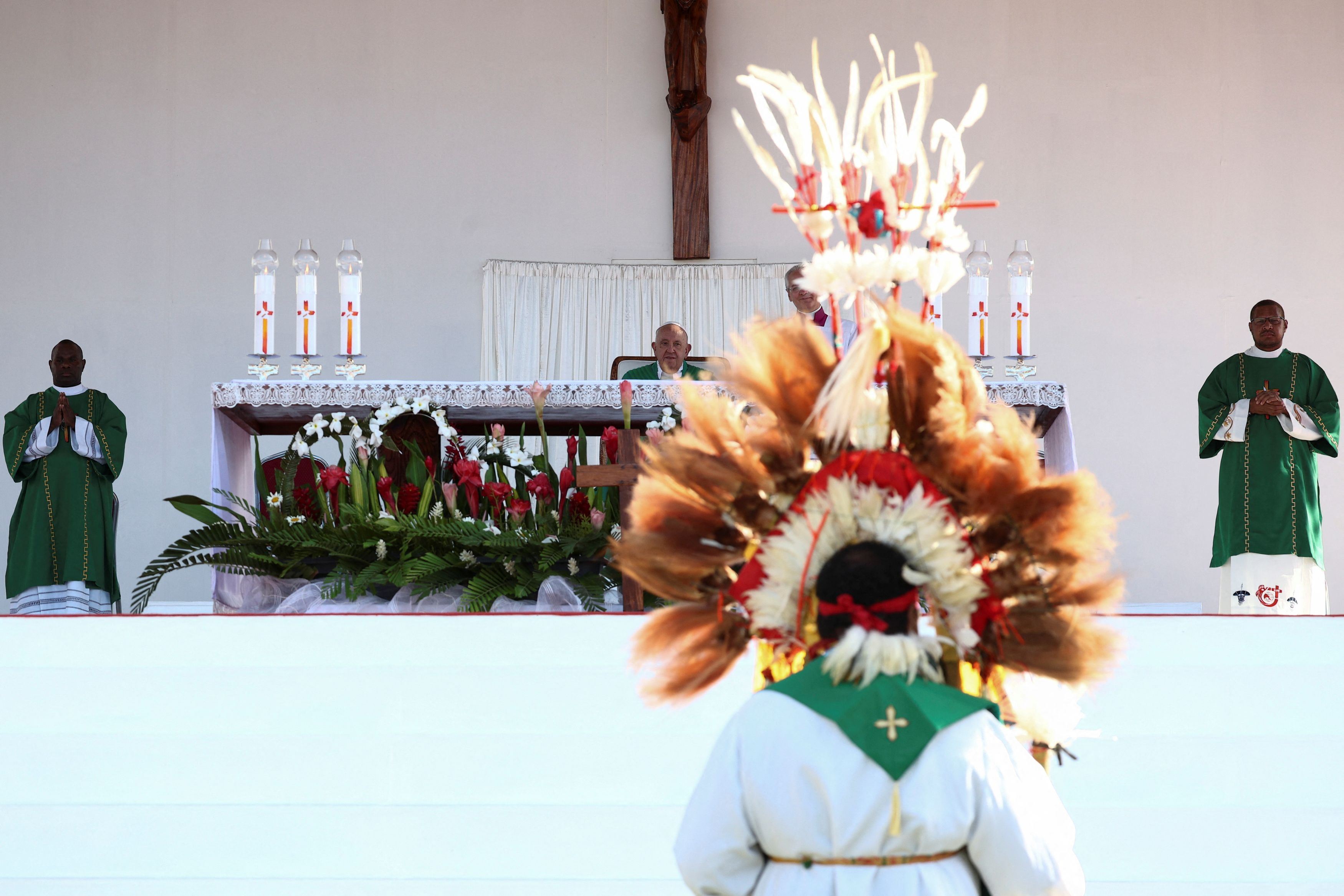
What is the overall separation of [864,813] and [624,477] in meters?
2.50

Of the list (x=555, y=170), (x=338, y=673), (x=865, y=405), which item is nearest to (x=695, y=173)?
(x=555, y=170)

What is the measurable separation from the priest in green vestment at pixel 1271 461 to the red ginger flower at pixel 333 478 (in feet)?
12.2

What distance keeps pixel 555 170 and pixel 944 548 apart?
7260mm

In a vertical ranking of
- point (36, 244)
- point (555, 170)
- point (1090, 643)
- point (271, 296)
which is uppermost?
point (555, 170)

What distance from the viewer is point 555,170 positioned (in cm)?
859

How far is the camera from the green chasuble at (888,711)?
1586mm

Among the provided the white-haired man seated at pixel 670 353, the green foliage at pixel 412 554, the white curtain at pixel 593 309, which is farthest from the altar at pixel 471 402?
the white curtain at pixel 593 309

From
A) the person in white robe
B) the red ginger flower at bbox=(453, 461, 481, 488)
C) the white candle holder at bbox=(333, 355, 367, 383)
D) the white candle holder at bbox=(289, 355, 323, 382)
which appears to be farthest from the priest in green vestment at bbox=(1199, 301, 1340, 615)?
the person in white robe

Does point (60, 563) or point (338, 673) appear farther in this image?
point (60, 563)

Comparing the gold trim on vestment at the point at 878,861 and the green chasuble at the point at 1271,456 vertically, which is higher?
the green chasuble at the point at 1271,456

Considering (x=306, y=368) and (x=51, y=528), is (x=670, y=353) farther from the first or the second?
(x=51, y=528)

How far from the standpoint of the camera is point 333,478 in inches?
176

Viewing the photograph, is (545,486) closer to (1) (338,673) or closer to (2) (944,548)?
(1) (338,673)

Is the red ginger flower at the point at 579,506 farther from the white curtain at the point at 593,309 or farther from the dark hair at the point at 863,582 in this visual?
the white curtain at the point at 593,309
